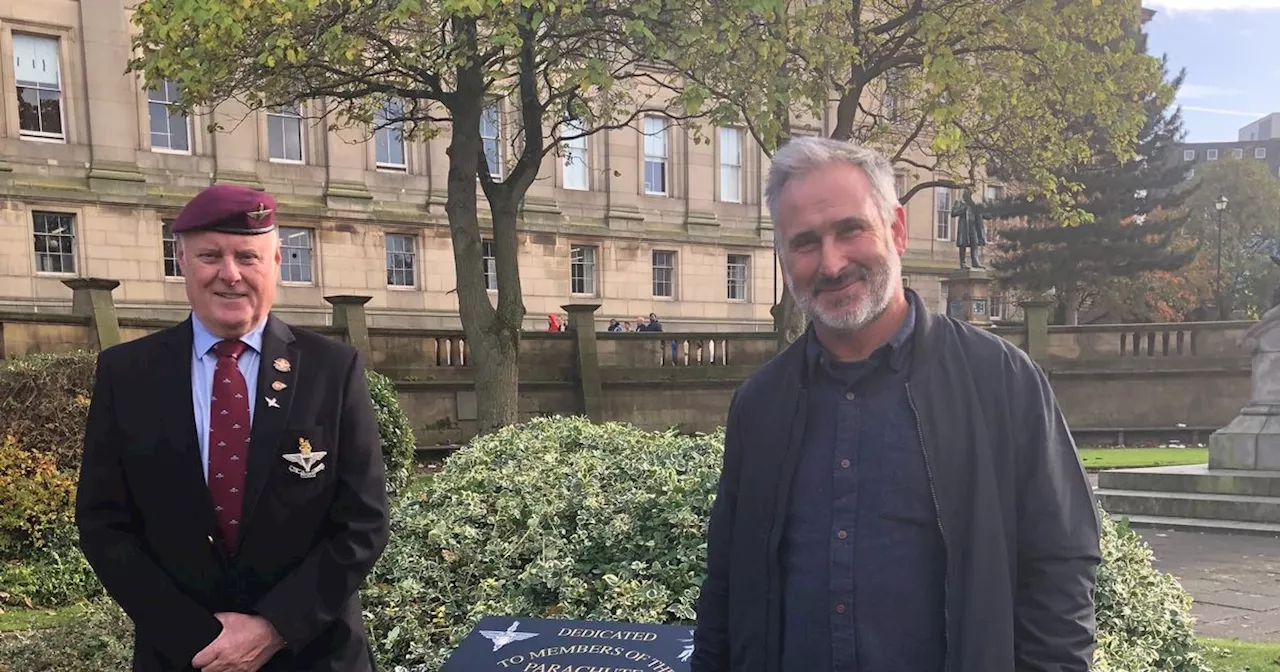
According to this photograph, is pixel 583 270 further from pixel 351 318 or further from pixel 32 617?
pixel 32 617

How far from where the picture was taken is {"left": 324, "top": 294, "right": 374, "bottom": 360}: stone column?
1623cm

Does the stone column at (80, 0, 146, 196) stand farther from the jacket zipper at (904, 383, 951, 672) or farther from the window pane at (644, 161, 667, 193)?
the jacket zipper at (904, 383, 951, 672)

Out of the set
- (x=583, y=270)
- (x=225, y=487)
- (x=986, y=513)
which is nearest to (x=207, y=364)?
(x=225, y=487)

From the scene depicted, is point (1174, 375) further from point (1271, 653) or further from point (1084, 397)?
point (1271, 653)

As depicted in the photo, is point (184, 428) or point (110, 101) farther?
point (110, 101)

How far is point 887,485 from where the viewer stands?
6.31 ft

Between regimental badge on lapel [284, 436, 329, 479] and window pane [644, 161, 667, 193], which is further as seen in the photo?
window pane [644, 161, 667, 193]

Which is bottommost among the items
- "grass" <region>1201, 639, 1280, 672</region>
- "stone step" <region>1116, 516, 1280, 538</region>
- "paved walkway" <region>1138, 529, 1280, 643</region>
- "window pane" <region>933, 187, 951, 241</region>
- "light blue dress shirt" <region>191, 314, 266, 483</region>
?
"stone step" <region>1116, 516, 1280, 538</region>

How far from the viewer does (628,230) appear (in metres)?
32.7

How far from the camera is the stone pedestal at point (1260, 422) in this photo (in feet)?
35.1

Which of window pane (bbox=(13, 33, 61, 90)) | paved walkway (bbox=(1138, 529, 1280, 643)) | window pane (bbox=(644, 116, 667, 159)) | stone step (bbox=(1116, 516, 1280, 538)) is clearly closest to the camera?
paved walkway (bbox=(1138, 529, 1280, 643))

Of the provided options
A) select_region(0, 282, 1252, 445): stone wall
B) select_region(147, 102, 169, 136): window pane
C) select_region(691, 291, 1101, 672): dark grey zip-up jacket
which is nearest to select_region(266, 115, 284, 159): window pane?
select_region(147, 102, 169, 136): window pane

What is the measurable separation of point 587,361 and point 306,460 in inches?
648

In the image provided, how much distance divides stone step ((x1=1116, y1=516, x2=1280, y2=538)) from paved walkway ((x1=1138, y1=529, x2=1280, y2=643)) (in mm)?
133
